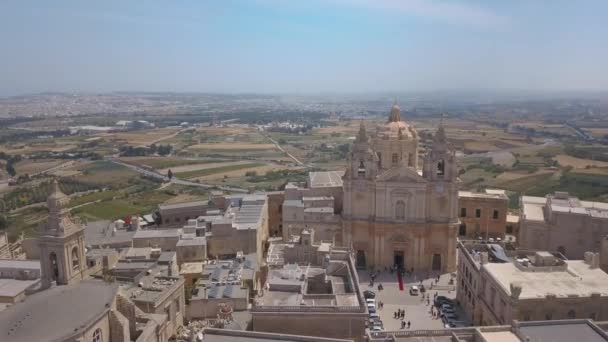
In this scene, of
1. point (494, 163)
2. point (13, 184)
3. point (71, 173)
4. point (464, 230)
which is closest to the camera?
point (464, 230)

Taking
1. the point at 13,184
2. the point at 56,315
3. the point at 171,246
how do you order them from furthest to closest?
the point at 13,184
the point at 171,246
the point at 56,315

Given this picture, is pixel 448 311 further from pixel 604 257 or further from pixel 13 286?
pixel 13 286

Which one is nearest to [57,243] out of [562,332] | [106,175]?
[562,332]

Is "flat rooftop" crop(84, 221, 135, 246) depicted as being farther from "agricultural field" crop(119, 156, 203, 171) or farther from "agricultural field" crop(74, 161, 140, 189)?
"agricultural field" crop(119, 156, 203, 171)

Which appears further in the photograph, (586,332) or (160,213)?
(160,213)

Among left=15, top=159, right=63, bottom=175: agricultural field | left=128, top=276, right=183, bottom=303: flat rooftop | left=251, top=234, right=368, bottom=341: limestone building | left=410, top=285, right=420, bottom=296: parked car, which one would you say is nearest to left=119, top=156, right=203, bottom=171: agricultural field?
left=15, top=159, right=63, bottom=175: agricultural field

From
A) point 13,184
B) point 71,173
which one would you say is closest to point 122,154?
point 71,173

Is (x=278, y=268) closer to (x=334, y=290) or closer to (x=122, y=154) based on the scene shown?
(x=334, y=290)

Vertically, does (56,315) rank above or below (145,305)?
above
